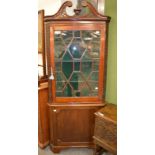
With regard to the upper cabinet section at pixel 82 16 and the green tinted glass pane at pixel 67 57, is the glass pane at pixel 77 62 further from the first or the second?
the upper cabinet section at pixel 82 16

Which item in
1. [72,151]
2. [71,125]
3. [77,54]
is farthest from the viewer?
[72,151]

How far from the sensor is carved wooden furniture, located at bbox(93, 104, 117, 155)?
2.09 metres

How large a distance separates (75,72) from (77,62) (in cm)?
12

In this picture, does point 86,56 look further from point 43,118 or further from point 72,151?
point 72,151

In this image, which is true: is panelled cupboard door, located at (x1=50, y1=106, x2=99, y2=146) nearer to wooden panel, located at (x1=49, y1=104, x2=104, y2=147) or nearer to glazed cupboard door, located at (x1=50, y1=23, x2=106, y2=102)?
wooden panel, located at (x1=49, y1=104, x2=104, y2=147)

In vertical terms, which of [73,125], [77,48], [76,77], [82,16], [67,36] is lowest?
[73,125]

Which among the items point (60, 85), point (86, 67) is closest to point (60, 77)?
point (60, 85)

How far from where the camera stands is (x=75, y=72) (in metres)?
2.60

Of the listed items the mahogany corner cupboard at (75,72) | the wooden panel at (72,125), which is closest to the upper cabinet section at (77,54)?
the mahogany corner cupboard at (75,72)

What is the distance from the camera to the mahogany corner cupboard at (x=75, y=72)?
2480 mm
